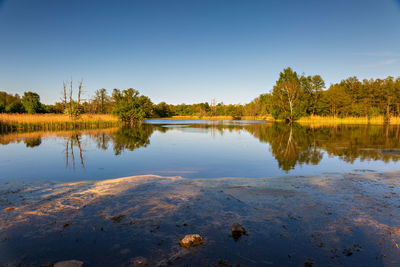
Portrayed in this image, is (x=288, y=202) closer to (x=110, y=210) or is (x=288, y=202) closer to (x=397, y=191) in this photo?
(x=397, y=191)

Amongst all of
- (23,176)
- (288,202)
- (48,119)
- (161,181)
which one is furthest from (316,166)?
(48,119)

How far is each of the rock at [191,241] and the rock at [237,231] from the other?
1.97 ft

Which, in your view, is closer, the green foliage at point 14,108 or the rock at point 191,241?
the rock at point 191,241

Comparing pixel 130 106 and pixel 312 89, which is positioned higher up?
pixel 312 89

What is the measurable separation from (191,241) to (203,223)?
780 mm

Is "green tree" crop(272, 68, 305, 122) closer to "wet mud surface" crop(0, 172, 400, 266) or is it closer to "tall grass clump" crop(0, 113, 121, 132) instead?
"tall grass clump" crop(0, 113, 121, 132)

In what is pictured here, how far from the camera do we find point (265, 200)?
215 inches

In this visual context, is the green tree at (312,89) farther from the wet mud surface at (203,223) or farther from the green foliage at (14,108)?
the green foliage at (14,108)

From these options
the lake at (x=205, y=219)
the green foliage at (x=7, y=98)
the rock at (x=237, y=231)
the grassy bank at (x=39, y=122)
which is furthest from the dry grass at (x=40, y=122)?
the green foliage at (x=7, y=98)

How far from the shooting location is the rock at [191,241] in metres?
3.47

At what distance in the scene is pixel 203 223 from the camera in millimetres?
4262

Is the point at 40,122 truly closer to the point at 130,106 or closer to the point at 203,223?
the point at 130,106

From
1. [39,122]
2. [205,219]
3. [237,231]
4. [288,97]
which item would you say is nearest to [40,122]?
[39,122]

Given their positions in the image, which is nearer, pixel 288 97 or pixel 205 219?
pixel 205 219
